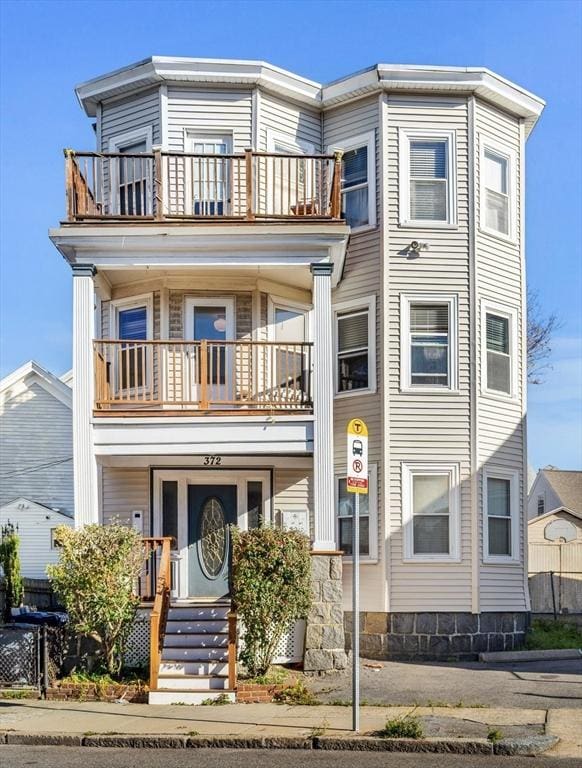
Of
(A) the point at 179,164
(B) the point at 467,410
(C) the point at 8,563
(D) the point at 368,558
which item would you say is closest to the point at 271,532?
(D) the point at 368,558

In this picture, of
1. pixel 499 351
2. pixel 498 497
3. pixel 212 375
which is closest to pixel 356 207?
pixel 499 351

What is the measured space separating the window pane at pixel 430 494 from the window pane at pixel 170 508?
3918mm

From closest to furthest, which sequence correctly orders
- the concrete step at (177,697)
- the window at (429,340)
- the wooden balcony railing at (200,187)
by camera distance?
1. the concrete step at (177,697)
2. the wooden balcony railing at (200,187)
3. the window at (429,340)

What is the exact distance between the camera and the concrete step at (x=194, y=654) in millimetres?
13648

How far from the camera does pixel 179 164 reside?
57.3ft

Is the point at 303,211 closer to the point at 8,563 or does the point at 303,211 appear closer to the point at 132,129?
the point at 132,129

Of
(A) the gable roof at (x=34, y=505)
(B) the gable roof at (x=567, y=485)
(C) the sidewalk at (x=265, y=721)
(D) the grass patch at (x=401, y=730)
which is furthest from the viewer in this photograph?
(B) the gable roof at (x=567, y=485)

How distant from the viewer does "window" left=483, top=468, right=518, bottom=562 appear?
17.9 metres

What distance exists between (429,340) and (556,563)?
8881 millimetres

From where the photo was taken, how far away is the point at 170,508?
57.1 feet

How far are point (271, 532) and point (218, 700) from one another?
2.23 metres

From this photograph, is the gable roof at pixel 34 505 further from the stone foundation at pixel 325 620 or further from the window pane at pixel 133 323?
the stone foundation at pixel 325 620

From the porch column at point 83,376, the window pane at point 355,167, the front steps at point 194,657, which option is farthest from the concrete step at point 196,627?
the window pane at point 355,167

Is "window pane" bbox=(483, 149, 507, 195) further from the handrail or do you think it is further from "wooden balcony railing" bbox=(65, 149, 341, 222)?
the handrail
